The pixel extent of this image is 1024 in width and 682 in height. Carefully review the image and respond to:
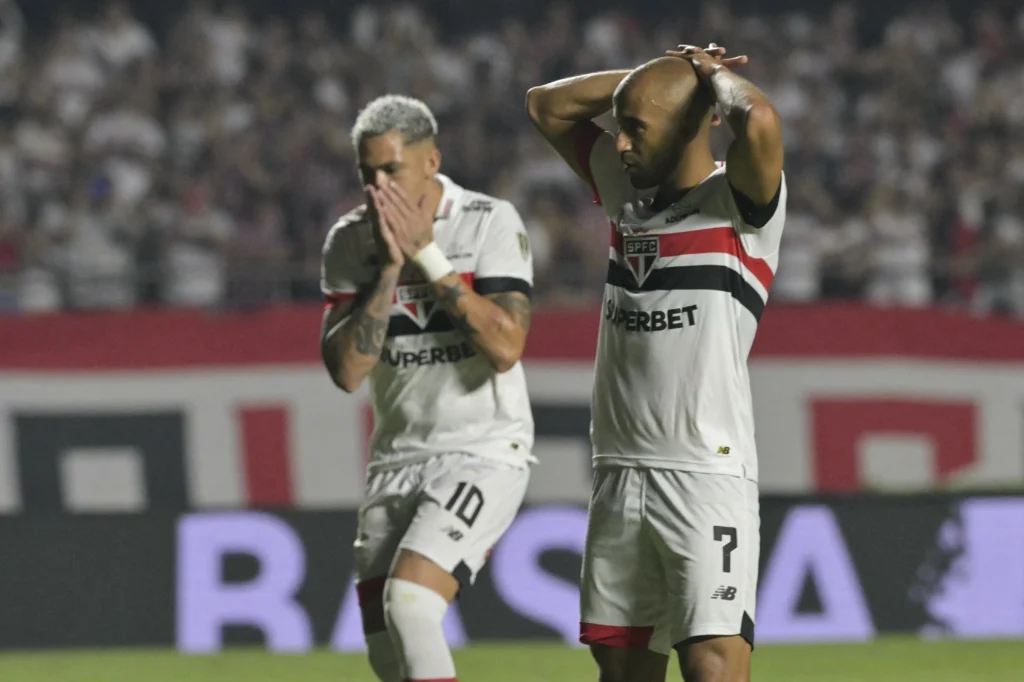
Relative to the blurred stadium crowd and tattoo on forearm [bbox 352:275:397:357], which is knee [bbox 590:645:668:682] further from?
the blurred stadium crowd

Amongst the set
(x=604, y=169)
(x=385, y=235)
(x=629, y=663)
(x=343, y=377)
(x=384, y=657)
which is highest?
(x=604, y=169)

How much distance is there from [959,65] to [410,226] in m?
10.9

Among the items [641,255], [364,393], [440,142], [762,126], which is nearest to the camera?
[762,126]

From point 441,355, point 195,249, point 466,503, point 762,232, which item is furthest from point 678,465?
point 195,249

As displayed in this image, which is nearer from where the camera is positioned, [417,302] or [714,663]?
[714,663]

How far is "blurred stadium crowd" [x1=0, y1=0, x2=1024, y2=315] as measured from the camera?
39.5ft

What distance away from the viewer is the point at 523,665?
891 centimetres

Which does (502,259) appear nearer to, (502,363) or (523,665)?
(502,363)

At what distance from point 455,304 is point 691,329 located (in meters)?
0.84

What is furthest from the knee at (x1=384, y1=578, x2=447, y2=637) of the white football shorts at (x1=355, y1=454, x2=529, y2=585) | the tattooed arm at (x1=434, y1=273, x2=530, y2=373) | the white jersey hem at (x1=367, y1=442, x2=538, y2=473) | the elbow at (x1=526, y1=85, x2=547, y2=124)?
the elbow at (x1=526, y1=85, x2=547, y2=124)

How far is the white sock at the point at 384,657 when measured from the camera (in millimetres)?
5414

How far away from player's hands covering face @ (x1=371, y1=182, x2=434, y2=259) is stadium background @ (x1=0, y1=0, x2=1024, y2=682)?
3.94 metres

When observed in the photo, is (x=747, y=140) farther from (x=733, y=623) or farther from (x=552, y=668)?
(x=552, y=668)

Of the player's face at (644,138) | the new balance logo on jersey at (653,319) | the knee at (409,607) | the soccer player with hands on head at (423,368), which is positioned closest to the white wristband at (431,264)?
the soccer player with hands on head at (423,368)
